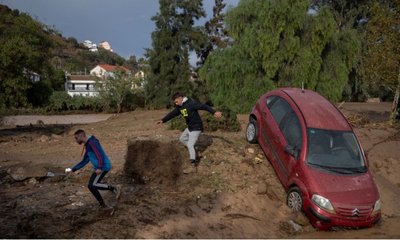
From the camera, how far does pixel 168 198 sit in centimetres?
889

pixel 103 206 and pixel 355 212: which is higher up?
pixel 103 206

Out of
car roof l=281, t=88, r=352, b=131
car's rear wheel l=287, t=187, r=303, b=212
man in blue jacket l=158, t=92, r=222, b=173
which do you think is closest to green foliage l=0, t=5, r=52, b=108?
man in blue jacket l=158, t=92, r=222, b=173

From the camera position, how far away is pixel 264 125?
36.2 feet

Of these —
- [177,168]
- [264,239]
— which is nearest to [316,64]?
[177,168]

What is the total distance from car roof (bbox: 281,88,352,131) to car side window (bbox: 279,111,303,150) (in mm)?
242

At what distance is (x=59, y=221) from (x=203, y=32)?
134 ft

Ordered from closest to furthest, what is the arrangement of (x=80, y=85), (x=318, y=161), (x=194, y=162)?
(x=318, y=161) < (x=194, y=162) < (x=80, y=85)

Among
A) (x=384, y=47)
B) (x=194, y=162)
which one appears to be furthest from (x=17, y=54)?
(x=384, y=47)

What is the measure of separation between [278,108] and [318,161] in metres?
2.23

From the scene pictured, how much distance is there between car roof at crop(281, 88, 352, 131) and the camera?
31.2ft

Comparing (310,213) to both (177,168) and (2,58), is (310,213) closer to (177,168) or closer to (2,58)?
(177,168)

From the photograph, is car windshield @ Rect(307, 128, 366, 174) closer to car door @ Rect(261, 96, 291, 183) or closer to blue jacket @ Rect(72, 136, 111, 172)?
car door @ Rect(261, 96, 291, 183)

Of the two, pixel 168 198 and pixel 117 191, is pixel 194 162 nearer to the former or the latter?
pixel 168 198

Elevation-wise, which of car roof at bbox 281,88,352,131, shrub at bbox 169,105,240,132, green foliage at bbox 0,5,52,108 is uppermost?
green foliage at bbox 0,5,52,108
